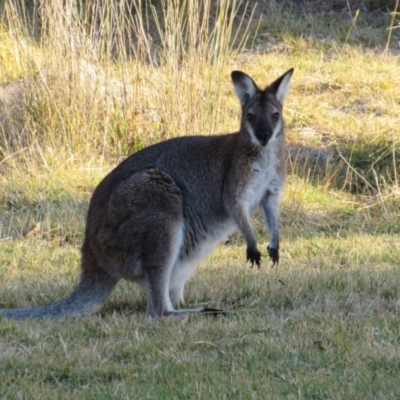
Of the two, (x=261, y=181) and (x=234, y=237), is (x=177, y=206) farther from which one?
(x=234, y=237)

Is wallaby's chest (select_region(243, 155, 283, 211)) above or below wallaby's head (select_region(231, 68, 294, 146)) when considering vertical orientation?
below

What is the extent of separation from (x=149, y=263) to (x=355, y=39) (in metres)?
8.63

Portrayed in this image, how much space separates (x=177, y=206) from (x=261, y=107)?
861 millimetres

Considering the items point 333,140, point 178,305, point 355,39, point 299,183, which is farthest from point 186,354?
point 355,39

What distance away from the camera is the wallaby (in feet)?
17.0

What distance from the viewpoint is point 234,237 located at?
25.5 feet

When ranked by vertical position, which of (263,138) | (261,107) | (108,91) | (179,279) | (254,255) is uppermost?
(261,107)

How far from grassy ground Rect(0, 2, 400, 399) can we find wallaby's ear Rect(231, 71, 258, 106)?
3.88 ft

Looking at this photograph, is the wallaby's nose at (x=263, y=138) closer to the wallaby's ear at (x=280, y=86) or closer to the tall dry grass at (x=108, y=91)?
the wallaby's ear at (x=280, y=86)

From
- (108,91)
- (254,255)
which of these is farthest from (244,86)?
(108,91)

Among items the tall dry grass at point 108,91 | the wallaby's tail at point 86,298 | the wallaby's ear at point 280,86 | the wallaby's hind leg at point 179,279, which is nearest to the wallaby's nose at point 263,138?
the wallaby's ear at point 280,86

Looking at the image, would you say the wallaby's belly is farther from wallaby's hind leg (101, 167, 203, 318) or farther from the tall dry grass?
the tall dry grass

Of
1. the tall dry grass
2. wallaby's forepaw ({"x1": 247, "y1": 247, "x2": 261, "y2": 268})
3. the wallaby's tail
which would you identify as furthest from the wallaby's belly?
the tall dry grass

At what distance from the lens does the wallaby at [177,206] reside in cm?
518
